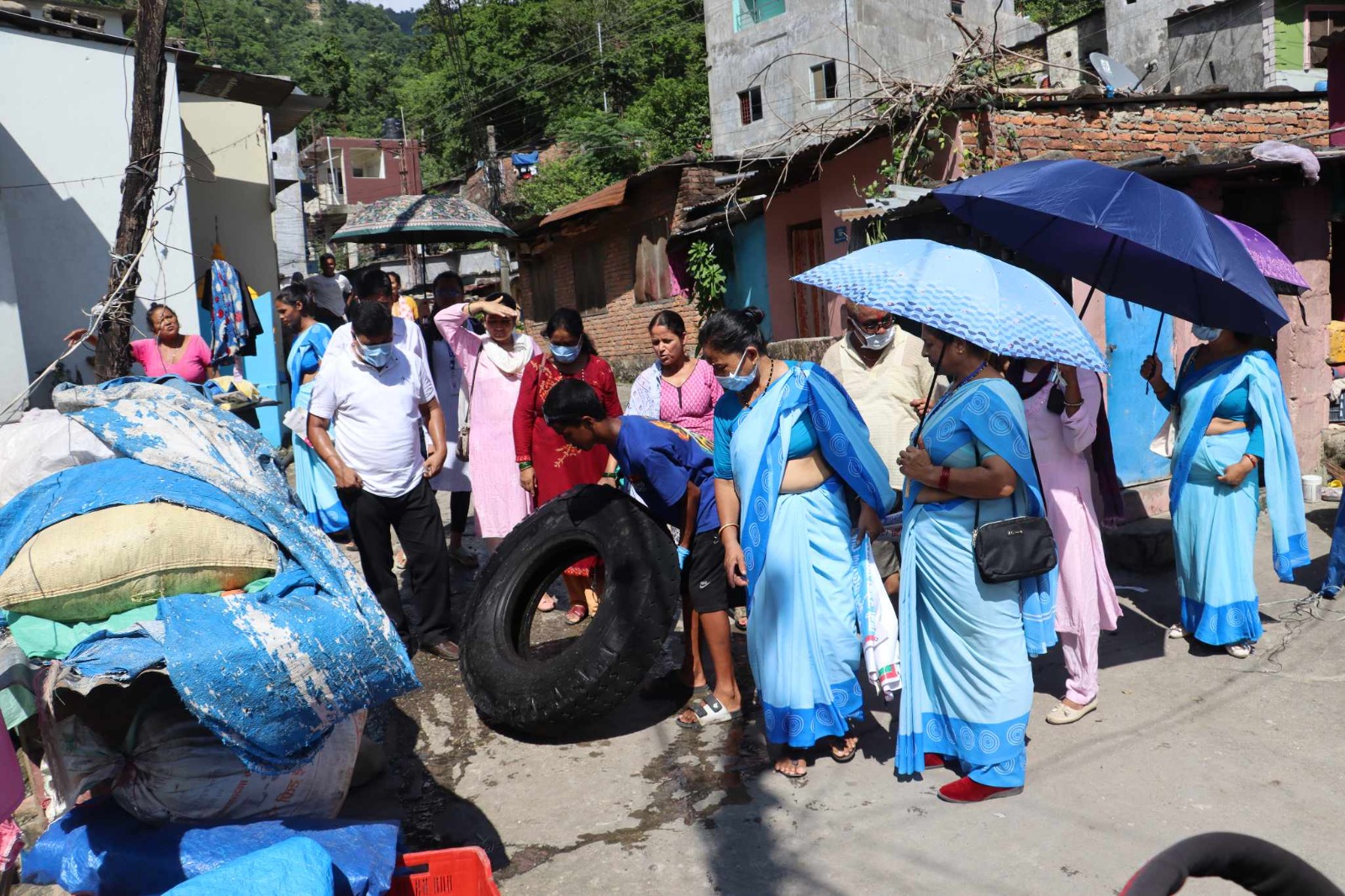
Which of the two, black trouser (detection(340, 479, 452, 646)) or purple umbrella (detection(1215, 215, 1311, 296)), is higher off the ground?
purple umbrella (detection(1215, 215, 1311, 296))

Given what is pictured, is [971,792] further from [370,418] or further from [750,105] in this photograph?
[750,105]

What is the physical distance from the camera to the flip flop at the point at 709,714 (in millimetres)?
4309

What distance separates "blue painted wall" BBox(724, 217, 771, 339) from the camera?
1494 cm

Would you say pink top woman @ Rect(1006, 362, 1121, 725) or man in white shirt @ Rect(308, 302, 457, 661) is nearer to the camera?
pink top woman @ Rect(1006, 362, 1121, 725)

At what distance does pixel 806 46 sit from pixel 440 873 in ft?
92.9

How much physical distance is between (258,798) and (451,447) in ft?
Answer: 12.7

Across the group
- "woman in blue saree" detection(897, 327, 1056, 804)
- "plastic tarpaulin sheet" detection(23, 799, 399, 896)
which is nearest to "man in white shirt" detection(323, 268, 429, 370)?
"plastic tarpaulin sheet" detection(23, 799, 399, 896)

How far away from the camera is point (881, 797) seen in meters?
3.65

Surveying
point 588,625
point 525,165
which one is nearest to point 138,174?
point 588,625

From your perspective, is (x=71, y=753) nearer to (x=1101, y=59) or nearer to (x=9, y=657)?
(x=9, y=657)

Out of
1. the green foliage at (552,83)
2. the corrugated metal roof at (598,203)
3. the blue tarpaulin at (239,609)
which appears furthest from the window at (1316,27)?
the blue tarpaulin at (239,609)

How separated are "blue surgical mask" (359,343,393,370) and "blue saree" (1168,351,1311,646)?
12.8ft

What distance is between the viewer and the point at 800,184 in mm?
11734

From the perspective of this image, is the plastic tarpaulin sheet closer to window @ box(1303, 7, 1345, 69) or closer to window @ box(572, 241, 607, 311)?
window @ box(572, 241, 607, 311)
